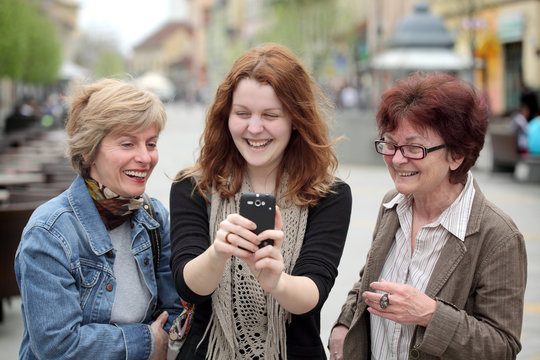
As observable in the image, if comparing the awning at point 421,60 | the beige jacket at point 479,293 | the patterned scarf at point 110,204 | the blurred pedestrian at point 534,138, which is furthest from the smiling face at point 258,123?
the awning at point 421,60

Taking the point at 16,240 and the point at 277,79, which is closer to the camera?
the point at 277,79

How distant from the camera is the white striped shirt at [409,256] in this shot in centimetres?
247

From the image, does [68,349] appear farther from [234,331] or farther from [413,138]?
[413,138]

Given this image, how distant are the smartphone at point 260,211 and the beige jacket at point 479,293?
66 cm

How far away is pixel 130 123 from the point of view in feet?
8.45

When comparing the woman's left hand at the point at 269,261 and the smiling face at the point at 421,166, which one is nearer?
the woman's left hand at the point at 269,261

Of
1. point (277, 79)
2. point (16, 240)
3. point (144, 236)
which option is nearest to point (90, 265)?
point (144, 236)

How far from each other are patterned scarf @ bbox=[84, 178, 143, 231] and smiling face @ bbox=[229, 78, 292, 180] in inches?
18.8

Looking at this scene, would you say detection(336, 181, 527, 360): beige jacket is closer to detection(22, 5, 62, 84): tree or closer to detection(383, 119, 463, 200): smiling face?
detection(383, 119, 463, 200): smiling face

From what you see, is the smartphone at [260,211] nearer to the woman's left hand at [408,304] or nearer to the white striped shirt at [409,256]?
the woman's left hand at [408,304]

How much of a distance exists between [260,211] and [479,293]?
83 centimetres

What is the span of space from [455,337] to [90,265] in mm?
1288

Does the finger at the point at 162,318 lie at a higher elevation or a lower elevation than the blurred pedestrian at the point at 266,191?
lower

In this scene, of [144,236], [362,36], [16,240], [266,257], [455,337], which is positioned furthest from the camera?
[362,36]
